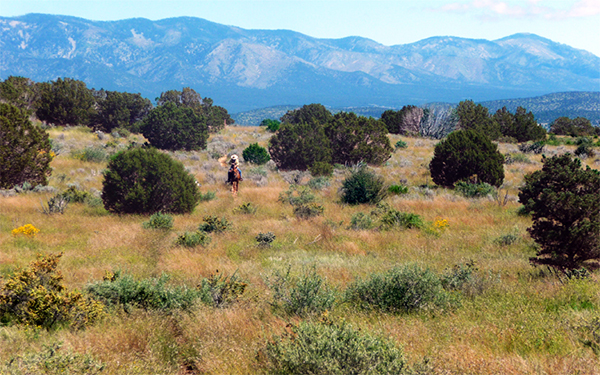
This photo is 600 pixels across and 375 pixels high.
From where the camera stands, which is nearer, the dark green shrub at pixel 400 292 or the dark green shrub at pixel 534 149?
the dark green shrub at pixel 400 292

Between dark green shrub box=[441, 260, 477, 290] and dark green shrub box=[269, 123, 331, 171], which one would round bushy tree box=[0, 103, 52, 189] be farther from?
dark green shrub box=[441, 260, 477, 290]

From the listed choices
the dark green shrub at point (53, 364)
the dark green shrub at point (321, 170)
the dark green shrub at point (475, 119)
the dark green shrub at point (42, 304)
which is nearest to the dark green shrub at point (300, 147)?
the dark green shrub at point (321, 170)

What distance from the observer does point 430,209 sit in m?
14.4

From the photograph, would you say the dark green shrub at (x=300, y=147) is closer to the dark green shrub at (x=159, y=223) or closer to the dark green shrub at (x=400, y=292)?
the dark green shrub at (x=159, y=223)

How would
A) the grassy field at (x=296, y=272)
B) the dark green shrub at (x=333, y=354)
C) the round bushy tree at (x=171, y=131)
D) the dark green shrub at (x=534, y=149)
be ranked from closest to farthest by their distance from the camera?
the dark green shrub at (x=333, y=354)
the grassy field at (x=296, y=272)
the dark green shrub at (x=534, y=149)
the round bushy tree at (x=171, y=131)

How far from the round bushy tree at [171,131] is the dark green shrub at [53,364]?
2942cm

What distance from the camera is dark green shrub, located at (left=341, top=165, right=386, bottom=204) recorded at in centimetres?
1573

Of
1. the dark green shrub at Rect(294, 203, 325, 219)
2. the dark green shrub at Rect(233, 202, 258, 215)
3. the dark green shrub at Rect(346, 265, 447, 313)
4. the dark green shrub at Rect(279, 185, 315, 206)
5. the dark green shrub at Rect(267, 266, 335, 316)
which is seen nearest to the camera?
the dark green shrub at Rect(267, 266, 335, 316)

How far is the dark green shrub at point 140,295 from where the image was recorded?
5.73 m

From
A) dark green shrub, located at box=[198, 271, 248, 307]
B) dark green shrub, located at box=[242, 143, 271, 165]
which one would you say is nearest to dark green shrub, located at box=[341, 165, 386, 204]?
dark green shrub, located at box=[198, 271, 248, 307]

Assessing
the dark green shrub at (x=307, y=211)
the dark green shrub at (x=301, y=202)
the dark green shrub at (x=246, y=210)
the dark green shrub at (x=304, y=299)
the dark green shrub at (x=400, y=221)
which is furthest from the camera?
the dark green shrub at (x=246, y=210)

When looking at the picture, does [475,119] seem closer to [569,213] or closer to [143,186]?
[143,186]

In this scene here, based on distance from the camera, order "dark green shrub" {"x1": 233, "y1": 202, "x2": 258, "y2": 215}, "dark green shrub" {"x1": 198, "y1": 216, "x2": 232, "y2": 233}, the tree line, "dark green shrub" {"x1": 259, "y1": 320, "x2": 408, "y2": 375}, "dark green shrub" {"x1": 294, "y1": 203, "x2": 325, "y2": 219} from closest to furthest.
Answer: "dark green shrub" {"x1": 259, "y1": 320, "x2": 408, "y2": 375}, "dark green shrub" {"x1": 198, "y1": 216, "x2": 232, "y2": 233}, "dark green shrub" {"x1": 294, "y1": 203, "x2": 325, "y2": 219}, "dark green shrub" {"x1": 233, "y1": 202, "x2": 258, "y2": 215}, the tree line

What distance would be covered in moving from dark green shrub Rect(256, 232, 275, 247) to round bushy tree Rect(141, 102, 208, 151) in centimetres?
2339
